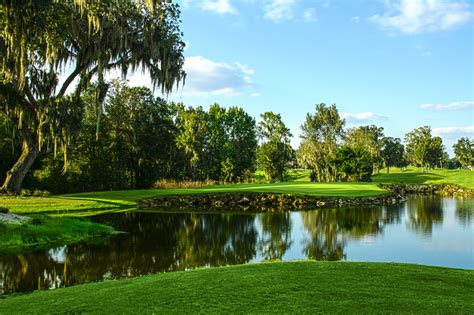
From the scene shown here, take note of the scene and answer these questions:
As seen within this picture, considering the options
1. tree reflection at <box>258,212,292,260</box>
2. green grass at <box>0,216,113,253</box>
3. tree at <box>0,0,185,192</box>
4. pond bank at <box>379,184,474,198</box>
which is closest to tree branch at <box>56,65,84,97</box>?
tree at <box>0,0,185,192</box>

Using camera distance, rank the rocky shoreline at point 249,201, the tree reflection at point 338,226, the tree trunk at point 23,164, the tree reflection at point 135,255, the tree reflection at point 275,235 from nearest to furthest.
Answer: the tree reflection at point 135,255 → the tree reflection at point 275,235 → the tree reflection at point 338,226 → the tree trunk at point 23,164 → the rocky shoreline at point 249,201

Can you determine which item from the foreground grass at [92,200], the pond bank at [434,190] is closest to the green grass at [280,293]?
the foreground grass at [92,200]

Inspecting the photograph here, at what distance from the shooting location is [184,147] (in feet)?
193

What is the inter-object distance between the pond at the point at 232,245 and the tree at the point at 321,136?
43398mm

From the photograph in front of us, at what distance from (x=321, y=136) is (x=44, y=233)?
200 ft

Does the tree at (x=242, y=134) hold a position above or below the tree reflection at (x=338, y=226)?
above

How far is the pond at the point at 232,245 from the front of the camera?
1113 cm

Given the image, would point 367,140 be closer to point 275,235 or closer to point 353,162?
point 353,162

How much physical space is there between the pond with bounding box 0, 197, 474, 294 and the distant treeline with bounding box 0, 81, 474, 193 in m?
10.1

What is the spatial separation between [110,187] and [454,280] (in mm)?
37807

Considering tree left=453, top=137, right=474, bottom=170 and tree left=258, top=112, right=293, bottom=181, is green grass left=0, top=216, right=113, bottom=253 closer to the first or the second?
tree left=258, top=112, right=293, bottom=181

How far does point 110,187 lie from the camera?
134 ft

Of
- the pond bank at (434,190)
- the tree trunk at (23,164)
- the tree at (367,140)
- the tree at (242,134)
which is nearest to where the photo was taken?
the tree trunk at (23,164)

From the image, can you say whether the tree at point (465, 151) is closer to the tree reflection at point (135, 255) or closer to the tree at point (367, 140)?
the tree at point (367, 140)
